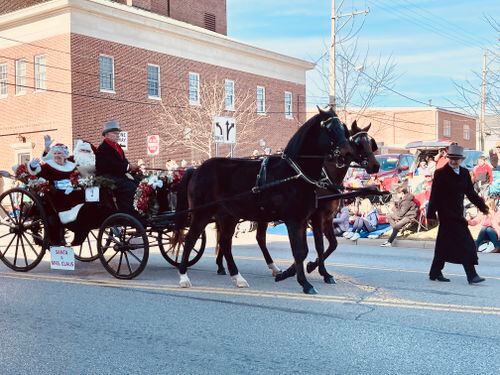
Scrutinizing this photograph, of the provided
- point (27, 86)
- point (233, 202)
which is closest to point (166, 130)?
point (27, 86)

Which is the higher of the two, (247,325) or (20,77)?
(20,77)

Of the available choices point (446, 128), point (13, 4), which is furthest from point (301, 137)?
point (446, 128)

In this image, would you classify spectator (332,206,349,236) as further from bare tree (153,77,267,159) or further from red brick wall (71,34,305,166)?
bare tree (153,77,267,159)

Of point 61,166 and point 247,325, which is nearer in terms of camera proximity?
point 247,325

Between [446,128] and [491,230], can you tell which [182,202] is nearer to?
[491,230]

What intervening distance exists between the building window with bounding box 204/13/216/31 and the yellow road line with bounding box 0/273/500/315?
118 feet

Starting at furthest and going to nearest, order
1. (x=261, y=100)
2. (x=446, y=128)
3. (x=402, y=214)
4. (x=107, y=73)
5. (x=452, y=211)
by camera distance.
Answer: (x=446, y=128)
(x=261, y=100)
(x=107, y=73)
(x=402, y=214)
(x=452, y=211)

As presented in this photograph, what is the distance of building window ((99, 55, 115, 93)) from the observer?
3141 centimetres

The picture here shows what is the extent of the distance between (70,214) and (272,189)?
139 inches

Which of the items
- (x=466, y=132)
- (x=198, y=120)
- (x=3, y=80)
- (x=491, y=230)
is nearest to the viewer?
(x=491, y=230)

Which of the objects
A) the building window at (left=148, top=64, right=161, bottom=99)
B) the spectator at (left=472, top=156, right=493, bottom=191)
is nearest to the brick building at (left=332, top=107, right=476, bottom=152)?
the building window at (left=148, top=64, right=161, bottom=99)

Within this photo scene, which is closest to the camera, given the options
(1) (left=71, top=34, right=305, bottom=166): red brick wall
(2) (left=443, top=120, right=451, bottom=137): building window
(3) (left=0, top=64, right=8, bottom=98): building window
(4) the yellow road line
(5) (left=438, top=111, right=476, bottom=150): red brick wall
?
(4) the yellow road line

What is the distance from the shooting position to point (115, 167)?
10.1 metres

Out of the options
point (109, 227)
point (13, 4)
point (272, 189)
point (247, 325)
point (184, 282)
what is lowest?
point (247, 325)
